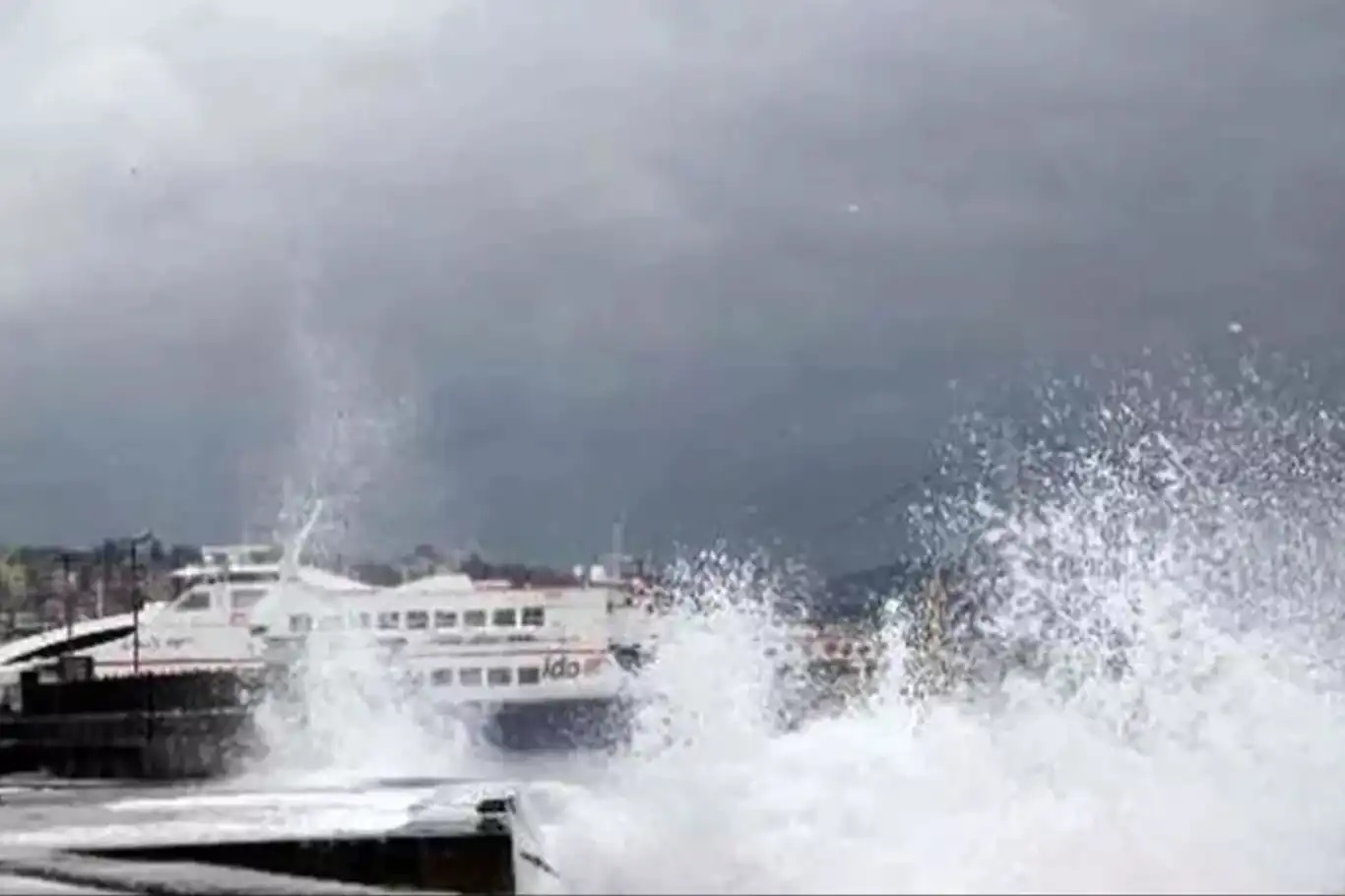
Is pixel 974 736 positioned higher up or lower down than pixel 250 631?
lower down

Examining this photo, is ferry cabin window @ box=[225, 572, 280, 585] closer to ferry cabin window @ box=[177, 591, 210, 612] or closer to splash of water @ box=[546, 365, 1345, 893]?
ferry cabin window @ box=[177, 591, 210, 612]

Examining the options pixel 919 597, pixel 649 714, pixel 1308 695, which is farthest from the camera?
pixel 919 597

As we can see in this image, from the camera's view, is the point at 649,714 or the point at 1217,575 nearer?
the point at 1217,575

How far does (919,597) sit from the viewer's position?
103ft

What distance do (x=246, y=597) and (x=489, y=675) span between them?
14.8 feet

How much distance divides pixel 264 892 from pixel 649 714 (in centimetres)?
1869

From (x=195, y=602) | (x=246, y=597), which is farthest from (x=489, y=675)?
(x=195, y=602)

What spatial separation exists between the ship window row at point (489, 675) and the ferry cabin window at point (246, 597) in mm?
3167

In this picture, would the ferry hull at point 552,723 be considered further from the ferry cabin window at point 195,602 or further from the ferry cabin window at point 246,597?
the ferry cabin window at point 195,602

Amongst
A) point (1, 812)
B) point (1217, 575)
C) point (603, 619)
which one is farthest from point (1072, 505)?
point (603, 619)

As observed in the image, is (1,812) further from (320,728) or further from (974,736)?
(320,728)

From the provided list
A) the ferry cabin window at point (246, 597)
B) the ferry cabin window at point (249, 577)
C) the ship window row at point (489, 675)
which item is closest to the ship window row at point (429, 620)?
the ship window row at point (489, 675)

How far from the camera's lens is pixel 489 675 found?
4297 centimetres

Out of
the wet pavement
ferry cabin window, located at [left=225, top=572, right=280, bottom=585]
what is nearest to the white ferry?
ferry cabin window, located at [left=225, top=572, right=280, bottom=585]
